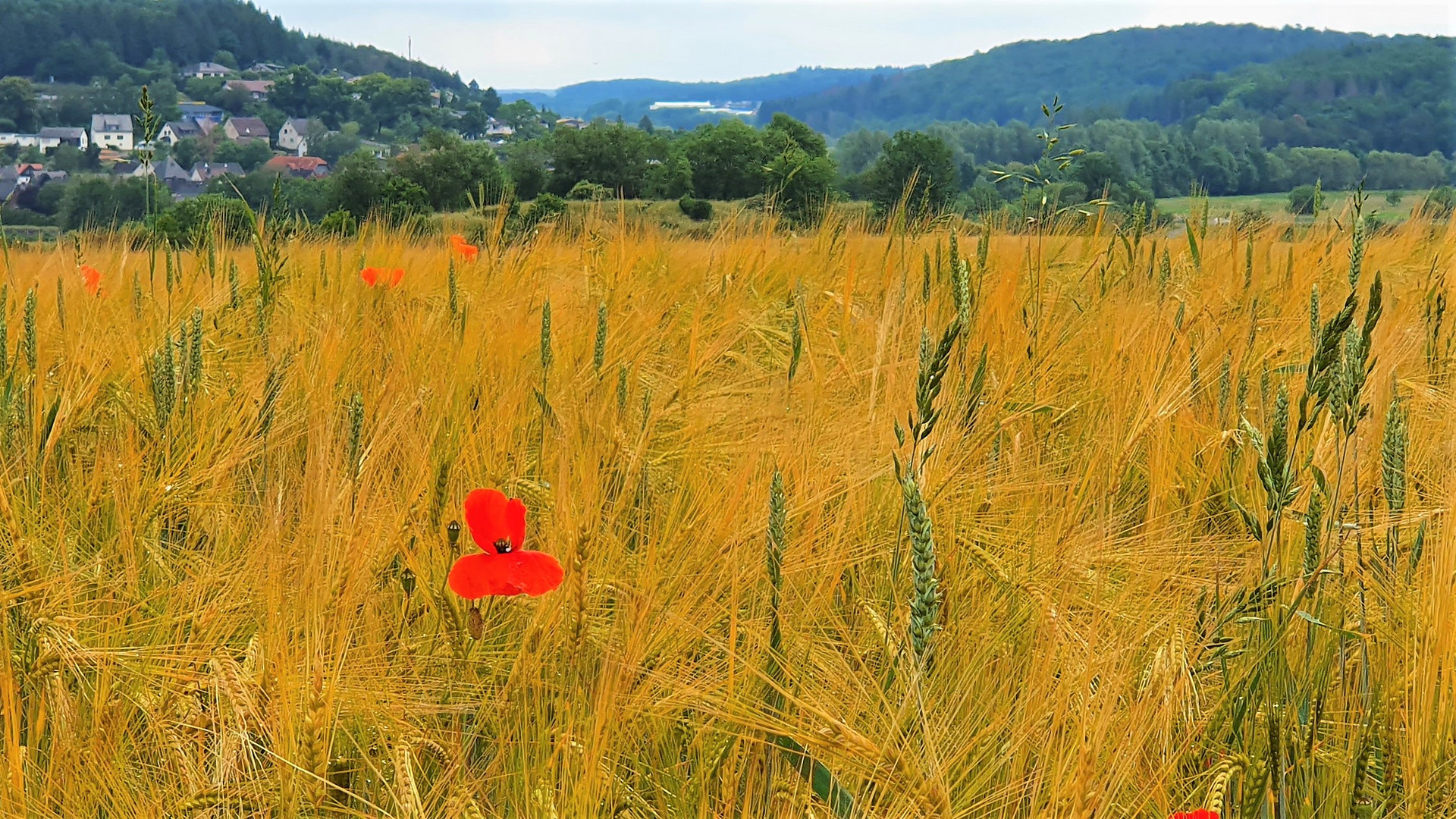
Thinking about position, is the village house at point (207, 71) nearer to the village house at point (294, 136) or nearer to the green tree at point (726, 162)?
the village house at point (294, 136)

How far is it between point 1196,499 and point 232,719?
1.15 m

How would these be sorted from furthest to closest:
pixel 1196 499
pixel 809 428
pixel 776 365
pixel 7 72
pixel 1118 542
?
pixel 7 72 < pixel 776 365 < pixel 1196 499 < pixel 809 428 < pixel 1118 542

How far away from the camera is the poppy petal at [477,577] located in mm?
858

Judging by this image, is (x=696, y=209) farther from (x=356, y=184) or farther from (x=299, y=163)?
(x=299, y=163)

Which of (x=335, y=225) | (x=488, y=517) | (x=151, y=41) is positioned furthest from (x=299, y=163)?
(x=151, y=41)

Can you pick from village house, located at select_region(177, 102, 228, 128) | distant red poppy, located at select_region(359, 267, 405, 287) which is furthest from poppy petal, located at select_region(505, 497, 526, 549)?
village house, located at select_region(177, 102, 228, 128)

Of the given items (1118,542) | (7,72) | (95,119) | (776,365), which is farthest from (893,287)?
(7,72)

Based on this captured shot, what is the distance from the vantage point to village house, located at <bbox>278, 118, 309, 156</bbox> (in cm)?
5642

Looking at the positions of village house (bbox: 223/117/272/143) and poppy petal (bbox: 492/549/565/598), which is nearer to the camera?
poppy petal (bbox: 492/549/565/598)

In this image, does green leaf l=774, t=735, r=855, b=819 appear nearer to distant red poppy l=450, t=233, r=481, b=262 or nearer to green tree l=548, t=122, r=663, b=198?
distant red poppy l=450, t=233, r=481, b=262

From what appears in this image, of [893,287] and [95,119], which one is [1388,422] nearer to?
[893,287]

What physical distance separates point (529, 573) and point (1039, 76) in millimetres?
135691

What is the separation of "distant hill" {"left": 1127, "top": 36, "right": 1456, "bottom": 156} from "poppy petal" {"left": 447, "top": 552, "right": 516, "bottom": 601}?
7.60 ft

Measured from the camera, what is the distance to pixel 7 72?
7231cm
